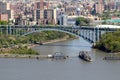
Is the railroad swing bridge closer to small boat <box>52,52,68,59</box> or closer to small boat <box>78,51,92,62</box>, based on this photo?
small boat <box>78,51,92,62</box>

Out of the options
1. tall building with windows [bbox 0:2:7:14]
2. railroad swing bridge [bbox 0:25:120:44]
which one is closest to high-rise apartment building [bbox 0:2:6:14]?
tall building with windows [bbox 0:2:7:14]

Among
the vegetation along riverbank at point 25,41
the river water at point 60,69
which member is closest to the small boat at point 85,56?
the river water at point 60,69

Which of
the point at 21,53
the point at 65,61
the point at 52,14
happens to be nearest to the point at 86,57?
the point at 65,61

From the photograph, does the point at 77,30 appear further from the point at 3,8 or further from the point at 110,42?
the point at 3,8

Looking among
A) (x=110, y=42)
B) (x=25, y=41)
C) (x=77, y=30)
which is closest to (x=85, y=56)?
(x=110, y=42)

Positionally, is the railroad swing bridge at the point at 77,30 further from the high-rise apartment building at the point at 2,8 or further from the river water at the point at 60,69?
the high-rise apartment building at the point at 2,8
